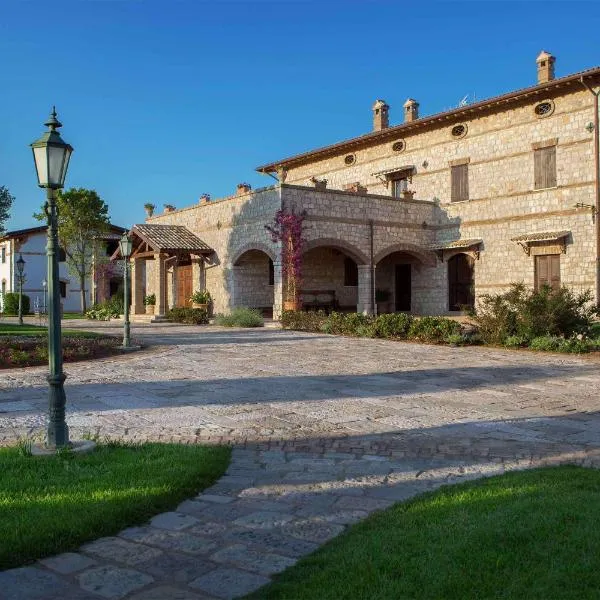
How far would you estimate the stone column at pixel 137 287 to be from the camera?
27.6 metres

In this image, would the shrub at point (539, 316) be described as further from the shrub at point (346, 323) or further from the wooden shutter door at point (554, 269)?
the wooden shutter door at point (554, 269)

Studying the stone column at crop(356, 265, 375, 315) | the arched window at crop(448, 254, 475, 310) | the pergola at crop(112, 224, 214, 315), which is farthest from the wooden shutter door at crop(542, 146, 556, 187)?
the pergola at crop(112, 224, 214, 315)

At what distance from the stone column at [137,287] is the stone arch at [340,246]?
9.16 m

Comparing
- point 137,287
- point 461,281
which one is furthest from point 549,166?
point 137,287

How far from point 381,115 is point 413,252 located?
23.7 ft

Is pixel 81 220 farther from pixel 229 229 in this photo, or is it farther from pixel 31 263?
pixel 229 229

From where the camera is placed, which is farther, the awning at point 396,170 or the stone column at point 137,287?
the stone column at point 137,287

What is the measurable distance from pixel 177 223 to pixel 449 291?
1212 cm

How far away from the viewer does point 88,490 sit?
4.07m

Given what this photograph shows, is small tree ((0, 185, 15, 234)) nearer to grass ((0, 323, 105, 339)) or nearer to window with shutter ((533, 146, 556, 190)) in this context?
grass ((0, 323, 105, 339))

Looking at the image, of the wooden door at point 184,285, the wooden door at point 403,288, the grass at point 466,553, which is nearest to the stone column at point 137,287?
the wooden door at point 184,285

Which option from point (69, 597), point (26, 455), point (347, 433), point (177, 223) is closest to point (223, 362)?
point (347, 433)

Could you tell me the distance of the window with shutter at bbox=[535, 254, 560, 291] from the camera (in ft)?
68.7

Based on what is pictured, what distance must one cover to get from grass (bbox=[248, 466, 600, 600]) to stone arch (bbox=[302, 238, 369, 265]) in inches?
697
